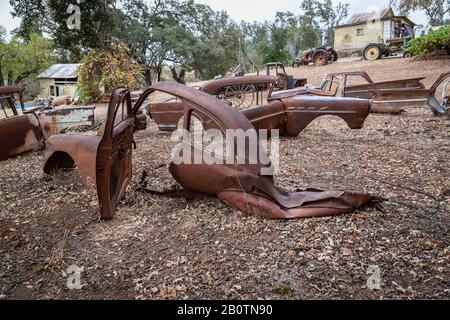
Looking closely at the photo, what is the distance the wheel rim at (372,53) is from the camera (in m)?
19.5

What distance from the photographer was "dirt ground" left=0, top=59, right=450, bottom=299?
204cm

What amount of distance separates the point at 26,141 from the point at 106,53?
329 inches

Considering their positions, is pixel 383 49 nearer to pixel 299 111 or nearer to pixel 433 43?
pixel 433 43

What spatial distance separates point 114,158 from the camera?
10.0 feet

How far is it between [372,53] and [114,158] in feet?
66.2

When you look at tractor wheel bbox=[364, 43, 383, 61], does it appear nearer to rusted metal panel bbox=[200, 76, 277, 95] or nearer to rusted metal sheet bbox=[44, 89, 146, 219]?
rusted metal panel bbox=[200, 76, 277, 95]

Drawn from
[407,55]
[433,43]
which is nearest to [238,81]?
[433,43]

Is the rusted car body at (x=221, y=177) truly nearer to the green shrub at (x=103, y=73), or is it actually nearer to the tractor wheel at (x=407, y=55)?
the green shrub at (x=103, y=73)

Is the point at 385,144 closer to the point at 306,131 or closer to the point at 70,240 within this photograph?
the point at 306,131

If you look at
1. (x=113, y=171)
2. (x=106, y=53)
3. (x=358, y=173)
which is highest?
(x=106, y=53)

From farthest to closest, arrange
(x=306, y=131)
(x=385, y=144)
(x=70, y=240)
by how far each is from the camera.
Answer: (x=306, y=131) → (x=385, y=144) → (x=70, y=240)

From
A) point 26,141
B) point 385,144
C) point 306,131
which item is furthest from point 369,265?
point 26,141

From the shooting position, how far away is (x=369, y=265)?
2146 millimetres
